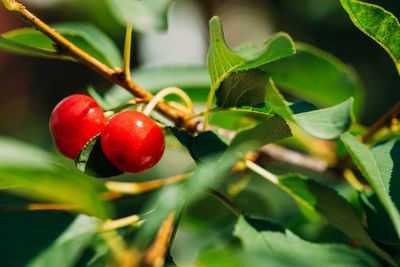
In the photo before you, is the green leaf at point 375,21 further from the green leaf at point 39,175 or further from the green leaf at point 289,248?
the green leaf at point 39,175

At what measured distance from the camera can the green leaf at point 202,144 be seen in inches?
29.7

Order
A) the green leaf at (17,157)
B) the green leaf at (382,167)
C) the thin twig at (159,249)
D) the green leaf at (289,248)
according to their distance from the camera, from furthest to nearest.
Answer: the thin twig at (159,249)
the green leaf at (289,248)
the green leaf at (382,167)
the green leaf at (17,157)

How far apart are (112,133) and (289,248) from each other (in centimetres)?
37

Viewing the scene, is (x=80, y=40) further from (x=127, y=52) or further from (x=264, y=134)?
(x=264, y=134)

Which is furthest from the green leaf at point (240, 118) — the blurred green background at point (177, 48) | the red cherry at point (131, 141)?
the blurred green background at point (177, 48)

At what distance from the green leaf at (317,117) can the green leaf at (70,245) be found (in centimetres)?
39

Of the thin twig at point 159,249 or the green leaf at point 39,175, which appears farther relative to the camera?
the thin twig at point 159,249

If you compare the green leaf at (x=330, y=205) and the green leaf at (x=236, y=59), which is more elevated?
the green leaf at (x=236, y=59)

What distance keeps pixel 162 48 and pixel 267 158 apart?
3.05 m

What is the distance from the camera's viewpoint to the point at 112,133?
2.40ft

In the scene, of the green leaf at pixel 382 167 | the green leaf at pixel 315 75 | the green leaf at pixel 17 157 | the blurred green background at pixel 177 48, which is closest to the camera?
the green leaf at pixel 17 157

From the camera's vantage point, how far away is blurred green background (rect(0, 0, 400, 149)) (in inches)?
131

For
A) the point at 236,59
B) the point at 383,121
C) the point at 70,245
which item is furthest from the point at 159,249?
the point at 383,121

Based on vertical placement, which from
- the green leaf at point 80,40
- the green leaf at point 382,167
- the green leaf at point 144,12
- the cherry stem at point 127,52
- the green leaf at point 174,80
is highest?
the green leaf at point 144,12
